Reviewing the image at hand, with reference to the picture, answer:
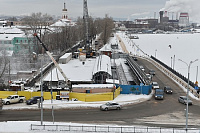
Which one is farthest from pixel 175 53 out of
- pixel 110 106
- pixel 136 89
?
pixel 110 106

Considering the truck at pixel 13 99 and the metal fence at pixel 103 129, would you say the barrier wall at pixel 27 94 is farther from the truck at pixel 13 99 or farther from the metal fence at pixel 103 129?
the metal fence at pixel 103 129

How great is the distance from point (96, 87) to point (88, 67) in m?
15.7

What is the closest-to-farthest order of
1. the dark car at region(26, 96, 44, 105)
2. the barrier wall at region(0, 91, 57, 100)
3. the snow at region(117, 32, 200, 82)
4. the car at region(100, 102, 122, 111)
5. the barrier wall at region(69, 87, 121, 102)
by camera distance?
the car at region(100, 102, 122, 111)
the dark car at region(26, 96, 44, 105)
the barrier wall at region(69, 87, 121, 102)
the barrier wall at region(0, 91, 57, 100)
the snow at region(117, 32, 200, 82)

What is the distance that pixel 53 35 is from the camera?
81.0m

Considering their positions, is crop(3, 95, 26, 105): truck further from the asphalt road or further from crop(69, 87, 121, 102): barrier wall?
crop(69, 87, 121, 102): barrier wall

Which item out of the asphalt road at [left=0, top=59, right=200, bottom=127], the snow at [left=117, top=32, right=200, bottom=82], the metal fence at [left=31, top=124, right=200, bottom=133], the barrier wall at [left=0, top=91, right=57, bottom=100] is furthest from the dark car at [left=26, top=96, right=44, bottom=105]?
the snow at [left=117, top=32, right=200, bottom=82]

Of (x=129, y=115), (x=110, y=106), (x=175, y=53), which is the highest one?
(x=175, y=53)

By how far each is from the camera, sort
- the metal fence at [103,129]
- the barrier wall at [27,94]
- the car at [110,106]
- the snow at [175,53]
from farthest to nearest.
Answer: the snow at [175,53] → the barrier wall at [27,94] → the car at [110,106] → the metal fence at [103,129]

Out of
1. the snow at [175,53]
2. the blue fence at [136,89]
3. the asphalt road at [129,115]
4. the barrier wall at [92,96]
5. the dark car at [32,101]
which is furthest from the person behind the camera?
the snow at [175,53]

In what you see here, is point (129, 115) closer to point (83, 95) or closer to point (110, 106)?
point (110, 106)

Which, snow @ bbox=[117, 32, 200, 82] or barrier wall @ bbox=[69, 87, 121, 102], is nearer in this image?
barrier wall @ bbox=[69, 87, 121, 102]

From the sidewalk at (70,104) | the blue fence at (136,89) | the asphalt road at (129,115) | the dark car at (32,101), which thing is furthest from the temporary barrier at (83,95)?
the asphalt road at (129,115)

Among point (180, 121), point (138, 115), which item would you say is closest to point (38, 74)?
point (138, 115)

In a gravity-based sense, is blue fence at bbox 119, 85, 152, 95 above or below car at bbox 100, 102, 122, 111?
above
